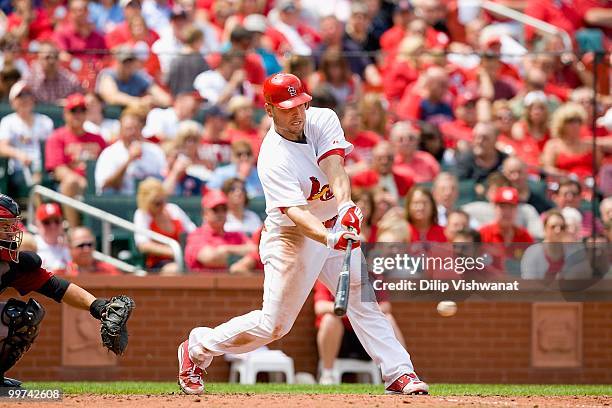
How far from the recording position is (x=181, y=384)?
26.4 ft

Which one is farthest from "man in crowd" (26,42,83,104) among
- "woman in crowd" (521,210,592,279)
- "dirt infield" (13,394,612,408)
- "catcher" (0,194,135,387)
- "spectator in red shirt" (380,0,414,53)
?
"dirt infield" (13,394,612,408)

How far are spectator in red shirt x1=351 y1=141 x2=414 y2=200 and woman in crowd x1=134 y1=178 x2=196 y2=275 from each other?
1.75 m

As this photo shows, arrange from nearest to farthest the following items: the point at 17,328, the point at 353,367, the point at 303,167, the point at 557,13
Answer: the point at 303,167 → the point at 17,328 → the point at 353,367 → the point at 557,13

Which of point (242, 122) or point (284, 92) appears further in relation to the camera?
point (242, 122)

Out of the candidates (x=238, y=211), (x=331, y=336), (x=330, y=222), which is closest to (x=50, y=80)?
(x=238, y=211)

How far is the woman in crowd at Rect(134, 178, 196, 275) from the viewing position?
11.1m

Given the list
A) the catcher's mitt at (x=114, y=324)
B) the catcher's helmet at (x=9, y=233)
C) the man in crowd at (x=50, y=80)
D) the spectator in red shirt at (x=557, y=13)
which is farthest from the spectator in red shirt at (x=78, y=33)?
the catcher's mitt at (x=114, y=324)

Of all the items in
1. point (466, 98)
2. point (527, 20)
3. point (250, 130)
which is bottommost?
point (250, 130)

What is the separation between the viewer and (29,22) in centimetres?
1354

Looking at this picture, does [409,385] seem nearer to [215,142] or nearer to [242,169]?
[242,169]

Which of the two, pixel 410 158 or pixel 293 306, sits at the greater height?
pixel 410 158

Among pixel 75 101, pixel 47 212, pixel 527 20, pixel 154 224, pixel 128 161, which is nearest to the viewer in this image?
pixel 47 212

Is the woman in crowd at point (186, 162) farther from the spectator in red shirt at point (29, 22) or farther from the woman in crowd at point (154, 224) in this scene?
the spectator in red shirt at point (29, 22)

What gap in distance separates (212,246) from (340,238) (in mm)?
4166
